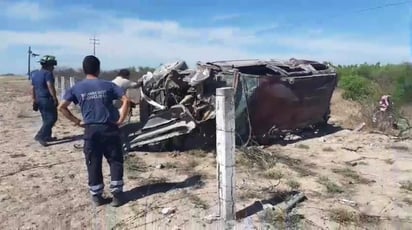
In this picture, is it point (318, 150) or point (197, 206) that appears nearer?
point (197, 206)

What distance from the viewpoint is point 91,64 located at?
17.8ft

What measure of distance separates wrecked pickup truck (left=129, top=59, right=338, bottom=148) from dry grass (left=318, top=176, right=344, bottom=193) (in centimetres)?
211

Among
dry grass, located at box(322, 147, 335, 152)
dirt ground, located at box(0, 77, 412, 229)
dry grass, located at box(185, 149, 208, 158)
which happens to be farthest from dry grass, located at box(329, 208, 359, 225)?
dry grass, located at box(322, 147, 335, 152)

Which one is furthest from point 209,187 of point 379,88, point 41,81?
point 379,88

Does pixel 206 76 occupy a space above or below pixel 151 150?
above

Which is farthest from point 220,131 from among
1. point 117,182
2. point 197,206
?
point 117,182

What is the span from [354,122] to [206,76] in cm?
595

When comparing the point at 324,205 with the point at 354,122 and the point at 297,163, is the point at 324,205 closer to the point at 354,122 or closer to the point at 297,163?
the point at 297,163

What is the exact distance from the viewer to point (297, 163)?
25.0 feet

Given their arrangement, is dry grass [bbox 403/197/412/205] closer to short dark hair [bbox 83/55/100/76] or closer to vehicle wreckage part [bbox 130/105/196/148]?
vehicle wreckage part [bbox 130/105/196/148]

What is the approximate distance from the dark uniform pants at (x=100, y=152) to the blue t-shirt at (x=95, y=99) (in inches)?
3.3

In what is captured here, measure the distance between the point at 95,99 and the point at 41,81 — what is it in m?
4.05

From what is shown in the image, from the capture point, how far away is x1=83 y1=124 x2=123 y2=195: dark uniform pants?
532 centimetres

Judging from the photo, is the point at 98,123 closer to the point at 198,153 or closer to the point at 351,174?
the point at 198,153
